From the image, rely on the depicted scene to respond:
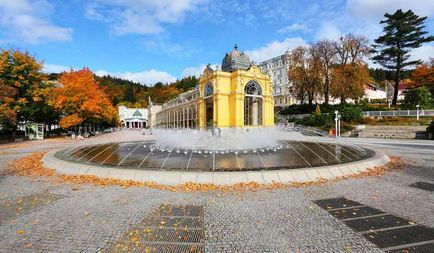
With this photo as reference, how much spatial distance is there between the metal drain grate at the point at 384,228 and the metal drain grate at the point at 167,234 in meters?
3.26

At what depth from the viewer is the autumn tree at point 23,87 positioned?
100 ft

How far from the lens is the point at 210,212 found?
6117 mm

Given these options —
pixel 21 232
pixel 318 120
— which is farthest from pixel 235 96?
pixel 21 232

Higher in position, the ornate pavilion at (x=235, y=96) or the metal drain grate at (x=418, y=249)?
the ornate pavilion at (x=235, y=96)

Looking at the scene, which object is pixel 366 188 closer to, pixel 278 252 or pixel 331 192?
pixel 331 192

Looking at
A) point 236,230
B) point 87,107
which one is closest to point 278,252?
point 236,230

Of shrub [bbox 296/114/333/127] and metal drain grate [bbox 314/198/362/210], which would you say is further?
shrub [bbox 296/114/333/127]

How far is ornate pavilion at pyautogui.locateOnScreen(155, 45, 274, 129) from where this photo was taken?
40.7m

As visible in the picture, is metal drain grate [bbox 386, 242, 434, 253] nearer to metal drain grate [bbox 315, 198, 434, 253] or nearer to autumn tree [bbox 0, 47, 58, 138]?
metal drain grate [bbox 315, 198, 434, 253]

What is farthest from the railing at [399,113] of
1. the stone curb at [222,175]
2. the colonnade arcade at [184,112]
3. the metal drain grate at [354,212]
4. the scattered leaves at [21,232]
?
the scattered leaves at [21,232]

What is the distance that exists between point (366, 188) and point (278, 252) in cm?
562

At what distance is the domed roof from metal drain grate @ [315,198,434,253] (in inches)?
1524

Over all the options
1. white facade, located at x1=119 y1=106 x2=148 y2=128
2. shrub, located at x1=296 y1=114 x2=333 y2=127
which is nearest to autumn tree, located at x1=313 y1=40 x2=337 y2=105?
shrub, located at x1=296 y1=114 x2=333 y2=127

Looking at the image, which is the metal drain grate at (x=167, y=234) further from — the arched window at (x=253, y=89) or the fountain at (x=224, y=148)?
the arched window at (x=253, y=89)
